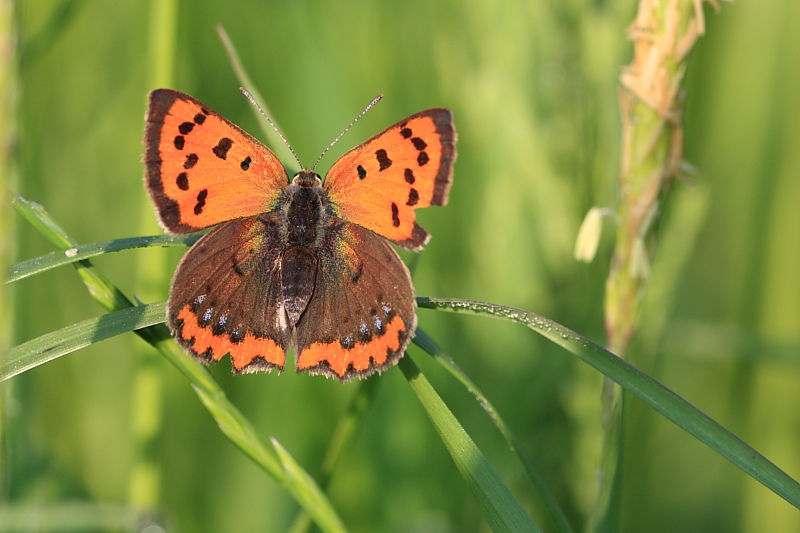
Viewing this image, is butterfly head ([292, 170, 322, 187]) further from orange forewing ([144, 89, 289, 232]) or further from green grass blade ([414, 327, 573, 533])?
green grass blade ([414, 327, 573, 533])

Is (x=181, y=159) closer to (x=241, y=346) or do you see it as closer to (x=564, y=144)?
(x=241, y=346)

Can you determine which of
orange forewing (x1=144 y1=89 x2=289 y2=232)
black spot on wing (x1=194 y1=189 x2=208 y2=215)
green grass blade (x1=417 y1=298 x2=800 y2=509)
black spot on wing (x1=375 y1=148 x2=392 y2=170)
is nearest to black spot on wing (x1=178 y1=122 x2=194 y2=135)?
orange forewing (x1=144 y1=89 x2=289 y2=232)

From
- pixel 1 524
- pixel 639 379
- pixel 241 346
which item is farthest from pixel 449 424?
pixel 1 524

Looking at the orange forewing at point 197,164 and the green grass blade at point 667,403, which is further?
the orange forewing at point 197,164

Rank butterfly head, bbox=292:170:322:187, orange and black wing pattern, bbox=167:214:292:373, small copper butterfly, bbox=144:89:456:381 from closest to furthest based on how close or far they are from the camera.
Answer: orange and black wing pattern, bbox=167:214:292:373
small copper butterfly, bbox=144:89:456:381
butterfly head, bbox=292:170:322:187

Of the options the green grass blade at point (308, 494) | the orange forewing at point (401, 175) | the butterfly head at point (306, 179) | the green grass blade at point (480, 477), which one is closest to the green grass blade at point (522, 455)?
the green grass blade at point (480, 477)

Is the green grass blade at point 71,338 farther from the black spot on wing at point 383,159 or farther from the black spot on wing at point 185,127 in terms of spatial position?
the black spot on wing at point 383,159

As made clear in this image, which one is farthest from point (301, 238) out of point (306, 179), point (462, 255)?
point (462, 255)

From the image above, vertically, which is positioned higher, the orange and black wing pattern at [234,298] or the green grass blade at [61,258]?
the green grass blade at [61,258]
